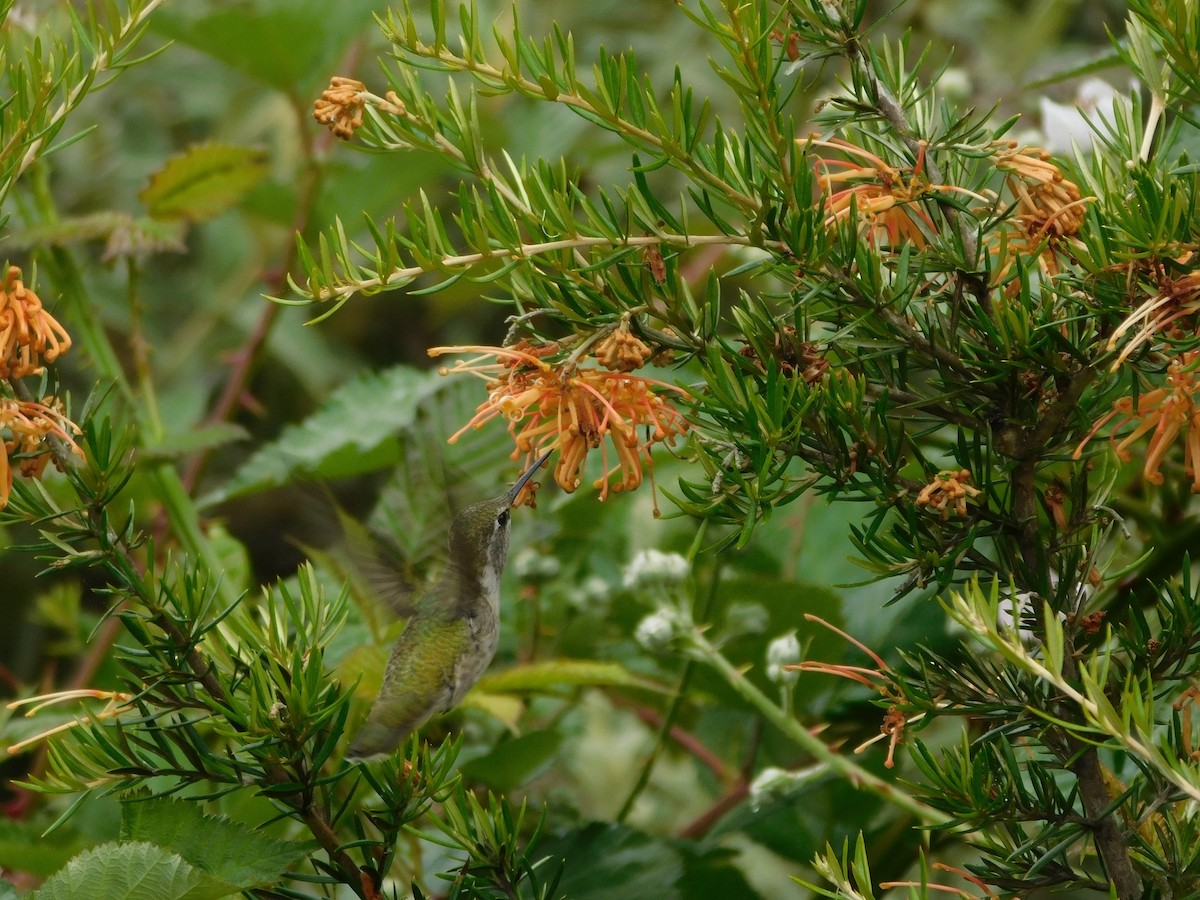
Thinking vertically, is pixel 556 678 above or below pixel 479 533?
below

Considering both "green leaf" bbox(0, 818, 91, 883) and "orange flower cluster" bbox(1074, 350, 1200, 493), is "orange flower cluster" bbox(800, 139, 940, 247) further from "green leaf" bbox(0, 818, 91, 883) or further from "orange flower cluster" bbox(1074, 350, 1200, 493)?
"green leaf" bbox(0, 818, 91, 883)

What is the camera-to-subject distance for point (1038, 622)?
2.20 feet

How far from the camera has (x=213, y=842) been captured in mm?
733

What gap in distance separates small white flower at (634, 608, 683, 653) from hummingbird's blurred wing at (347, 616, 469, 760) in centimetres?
16

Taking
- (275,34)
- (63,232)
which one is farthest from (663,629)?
(275,34)

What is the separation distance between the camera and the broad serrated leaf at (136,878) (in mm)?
698

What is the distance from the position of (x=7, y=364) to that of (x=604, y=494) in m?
0.33

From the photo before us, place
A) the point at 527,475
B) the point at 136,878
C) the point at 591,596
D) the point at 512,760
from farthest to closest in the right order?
the point at 591,596
the point at 512,760
the point at 527,475
the point at 136,878

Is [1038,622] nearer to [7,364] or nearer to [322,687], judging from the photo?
[322,687]

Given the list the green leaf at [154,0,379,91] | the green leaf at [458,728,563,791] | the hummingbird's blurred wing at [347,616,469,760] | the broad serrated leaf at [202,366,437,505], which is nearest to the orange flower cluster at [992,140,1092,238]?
the hummingbird's blurred wing at [347,616,469,760]

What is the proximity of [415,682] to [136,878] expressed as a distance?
39 centimetres

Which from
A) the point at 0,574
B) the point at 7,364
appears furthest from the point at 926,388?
the point at 0,574

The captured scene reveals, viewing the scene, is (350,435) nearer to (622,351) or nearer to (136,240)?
(136,240)

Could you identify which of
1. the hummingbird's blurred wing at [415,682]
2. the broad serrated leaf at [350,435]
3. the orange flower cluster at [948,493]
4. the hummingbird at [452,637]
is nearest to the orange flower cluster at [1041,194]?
the orange flower cluster at [948,493]
